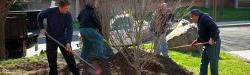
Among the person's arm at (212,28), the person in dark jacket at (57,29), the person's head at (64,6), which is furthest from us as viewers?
the person's arm at (212,28)

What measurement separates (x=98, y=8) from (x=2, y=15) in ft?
12.6

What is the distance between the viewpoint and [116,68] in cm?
945

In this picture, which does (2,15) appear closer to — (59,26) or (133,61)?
(59,26)

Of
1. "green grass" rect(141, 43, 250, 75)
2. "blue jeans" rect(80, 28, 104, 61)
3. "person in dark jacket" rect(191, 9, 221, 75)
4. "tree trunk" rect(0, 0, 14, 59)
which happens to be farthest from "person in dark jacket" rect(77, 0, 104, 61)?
"tree trunk" rect(0, 0, 14, 59)

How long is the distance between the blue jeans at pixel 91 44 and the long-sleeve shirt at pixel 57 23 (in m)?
0.80

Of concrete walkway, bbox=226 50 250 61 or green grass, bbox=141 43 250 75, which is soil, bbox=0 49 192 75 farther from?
concrete walkway, bbox=226 50 250 61

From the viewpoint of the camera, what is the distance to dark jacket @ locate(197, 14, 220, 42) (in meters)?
8.84

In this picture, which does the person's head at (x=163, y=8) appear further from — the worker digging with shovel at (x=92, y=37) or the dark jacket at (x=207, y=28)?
the worker digging with shovel at (x=92, y=37)

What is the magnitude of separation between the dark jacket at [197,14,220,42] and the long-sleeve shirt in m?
2.12

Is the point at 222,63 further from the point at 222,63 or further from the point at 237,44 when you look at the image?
the point at 237,44

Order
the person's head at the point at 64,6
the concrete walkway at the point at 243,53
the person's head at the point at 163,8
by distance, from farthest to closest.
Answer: the concrete walkway at the point at 243,53, the person's head at the point at 64,6, the person's head at the point at 163,8

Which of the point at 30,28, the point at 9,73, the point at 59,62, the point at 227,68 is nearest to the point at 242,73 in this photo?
the point at 227,68

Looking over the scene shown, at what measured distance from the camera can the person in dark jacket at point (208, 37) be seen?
8852mm

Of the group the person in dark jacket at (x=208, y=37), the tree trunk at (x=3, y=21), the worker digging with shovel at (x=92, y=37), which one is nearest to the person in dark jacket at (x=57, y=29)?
the worker digging with shovel at (x=92, y=37)
